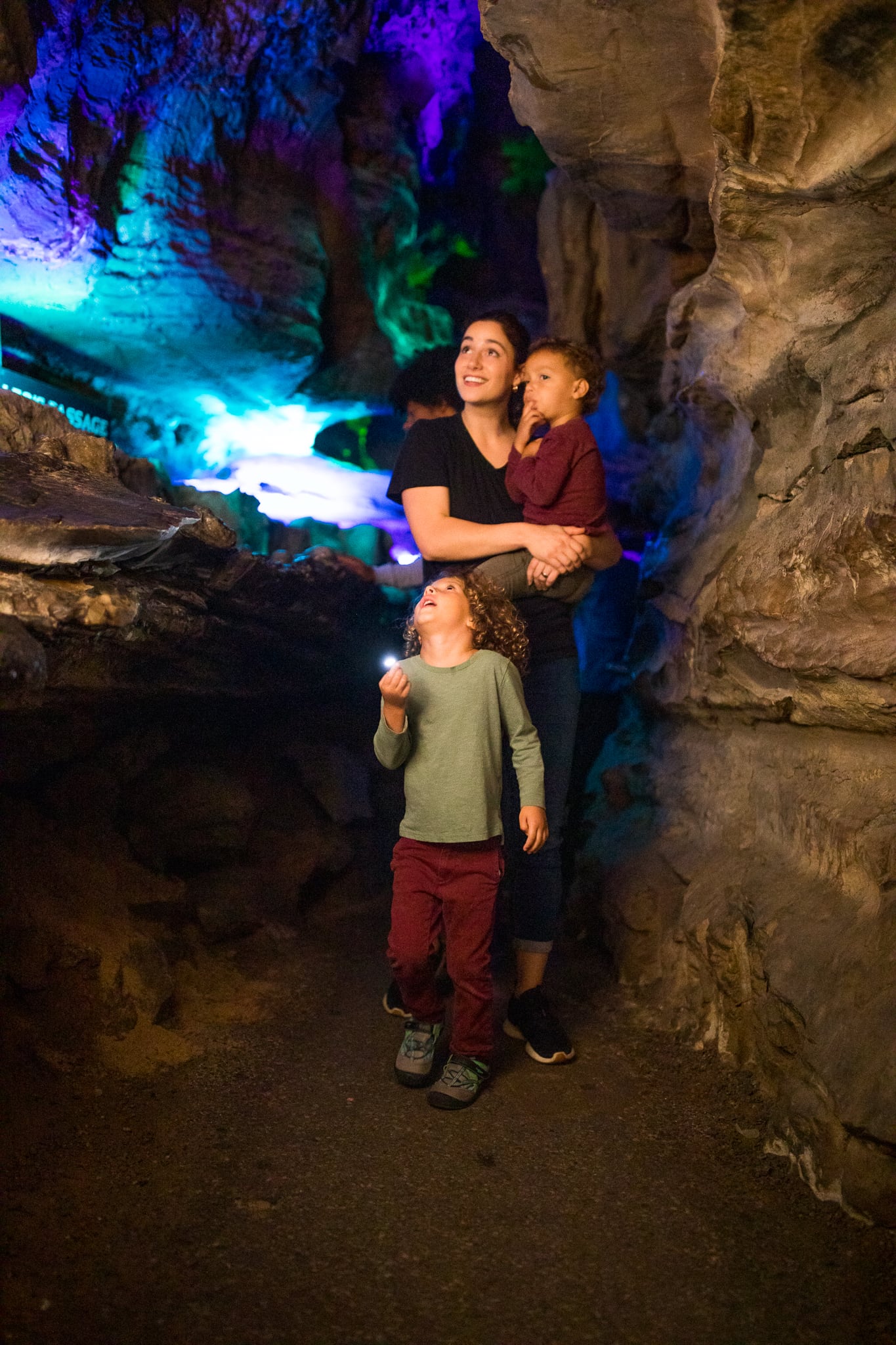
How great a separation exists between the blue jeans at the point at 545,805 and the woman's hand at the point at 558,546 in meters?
0.36

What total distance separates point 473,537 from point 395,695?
0.66m

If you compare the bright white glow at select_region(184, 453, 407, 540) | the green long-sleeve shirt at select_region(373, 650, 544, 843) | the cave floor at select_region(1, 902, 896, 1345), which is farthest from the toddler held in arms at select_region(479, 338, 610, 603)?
the bright white glow at select_region(184, 453, 407, 540)

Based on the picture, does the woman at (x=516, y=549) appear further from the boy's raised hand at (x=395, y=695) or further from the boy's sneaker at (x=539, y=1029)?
the boy's raised hand at (x=395, y=695)

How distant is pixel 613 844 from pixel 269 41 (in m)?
4.19

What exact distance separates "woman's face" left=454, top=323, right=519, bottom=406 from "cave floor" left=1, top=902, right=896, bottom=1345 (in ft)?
7.46

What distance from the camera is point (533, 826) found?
2.59m

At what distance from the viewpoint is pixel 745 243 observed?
2.72m

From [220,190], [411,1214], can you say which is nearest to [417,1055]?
[411,1214]

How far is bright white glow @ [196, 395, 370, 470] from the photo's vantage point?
5.50 m

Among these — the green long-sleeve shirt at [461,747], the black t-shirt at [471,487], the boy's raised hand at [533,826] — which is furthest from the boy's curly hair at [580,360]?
the boy's raised hand at [533,826]

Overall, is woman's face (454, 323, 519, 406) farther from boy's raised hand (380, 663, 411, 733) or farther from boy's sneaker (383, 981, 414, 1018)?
boy's sneaker (383, 981, 414, 1018)

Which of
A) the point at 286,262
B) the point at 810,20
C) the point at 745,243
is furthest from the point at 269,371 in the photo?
the point at 810,20

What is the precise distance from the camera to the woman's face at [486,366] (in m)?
3.11

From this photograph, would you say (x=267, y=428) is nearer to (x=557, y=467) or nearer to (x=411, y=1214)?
(x=557, y=467)
